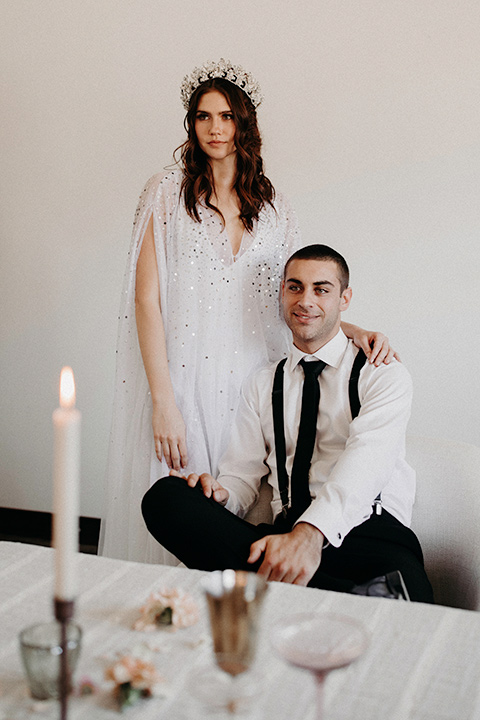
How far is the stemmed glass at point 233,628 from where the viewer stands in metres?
0.76

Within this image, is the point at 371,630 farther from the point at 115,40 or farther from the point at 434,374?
the point at 115,40

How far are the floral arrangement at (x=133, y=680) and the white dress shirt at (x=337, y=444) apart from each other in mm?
830

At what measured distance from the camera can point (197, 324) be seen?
2172 millimetres

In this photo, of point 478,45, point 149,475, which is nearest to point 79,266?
point 149,475

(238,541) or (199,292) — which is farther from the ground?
(199,292)

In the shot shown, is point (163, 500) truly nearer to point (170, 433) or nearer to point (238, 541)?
point (238, 541)

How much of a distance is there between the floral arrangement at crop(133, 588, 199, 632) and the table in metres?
0.01

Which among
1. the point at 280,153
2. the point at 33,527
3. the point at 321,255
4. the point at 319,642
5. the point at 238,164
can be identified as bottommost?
the point at 33,527

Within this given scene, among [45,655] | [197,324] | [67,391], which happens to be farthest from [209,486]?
[67,391]

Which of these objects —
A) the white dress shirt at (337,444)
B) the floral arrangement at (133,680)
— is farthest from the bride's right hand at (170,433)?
the floral arrangement at (133,680)

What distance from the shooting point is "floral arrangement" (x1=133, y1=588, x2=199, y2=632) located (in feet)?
3.39

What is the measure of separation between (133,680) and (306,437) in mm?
1181

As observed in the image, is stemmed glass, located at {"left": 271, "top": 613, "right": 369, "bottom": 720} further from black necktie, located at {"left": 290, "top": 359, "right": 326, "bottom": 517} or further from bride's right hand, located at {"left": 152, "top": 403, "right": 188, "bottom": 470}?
bride's right hand, located at {"left": 152, "top": 403, "right": 188, "bottom": 470}

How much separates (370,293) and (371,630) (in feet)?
6.37
